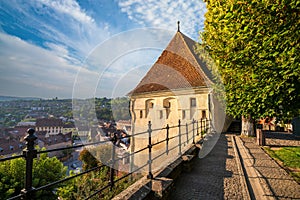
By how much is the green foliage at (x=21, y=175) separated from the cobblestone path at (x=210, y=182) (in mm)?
5935

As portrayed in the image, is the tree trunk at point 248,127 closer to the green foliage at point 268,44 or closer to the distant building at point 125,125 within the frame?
the green foliage at point 268,44

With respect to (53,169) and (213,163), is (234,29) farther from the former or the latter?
(53,169)

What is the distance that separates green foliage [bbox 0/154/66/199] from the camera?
22.6 feet

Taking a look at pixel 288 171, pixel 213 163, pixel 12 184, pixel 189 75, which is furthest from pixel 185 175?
pixel 189 75

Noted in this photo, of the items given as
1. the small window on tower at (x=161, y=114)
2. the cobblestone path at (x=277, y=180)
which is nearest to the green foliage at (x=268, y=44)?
the cobblestone path at (x=277, y=180)

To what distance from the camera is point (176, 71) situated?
16094 millimetres

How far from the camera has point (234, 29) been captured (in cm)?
409

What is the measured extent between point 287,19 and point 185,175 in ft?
12.5

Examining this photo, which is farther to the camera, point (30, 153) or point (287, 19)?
point (287, 19)

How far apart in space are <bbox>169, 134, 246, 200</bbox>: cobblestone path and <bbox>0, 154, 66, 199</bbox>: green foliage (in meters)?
5.94

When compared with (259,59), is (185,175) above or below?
below

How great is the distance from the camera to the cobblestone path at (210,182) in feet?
11.3

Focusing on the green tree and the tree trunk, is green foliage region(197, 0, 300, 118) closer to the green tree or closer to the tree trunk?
the green tree

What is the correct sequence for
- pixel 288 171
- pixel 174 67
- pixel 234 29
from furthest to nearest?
1. pixel 174 67
2. pixel 288 171
3. pixel 234 29
